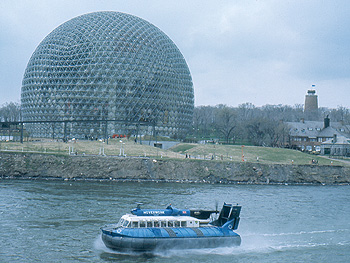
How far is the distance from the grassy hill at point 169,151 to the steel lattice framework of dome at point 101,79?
16.1 metres

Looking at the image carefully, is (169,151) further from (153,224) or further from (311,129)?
(311,129)

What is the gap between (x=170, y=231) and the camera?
1150 inches

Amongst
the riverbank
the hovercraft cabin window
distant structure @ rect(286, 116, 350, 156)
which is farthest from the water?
distant structure @ rect(286, 116, 350, 156)

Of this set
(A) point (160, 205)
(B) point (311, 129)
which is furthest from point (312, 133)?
(A) point (160, 205)

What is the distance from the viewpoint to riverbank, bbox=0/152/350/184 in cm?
5878

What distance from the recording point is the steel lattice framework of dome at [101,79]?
97.0 m

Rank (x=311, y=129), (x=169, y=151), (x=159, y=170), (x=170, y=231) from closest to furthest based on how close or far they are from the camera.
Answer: (x=170, y=231), (x=159, y=170), (x=169, y=151), (x=311, y=129)

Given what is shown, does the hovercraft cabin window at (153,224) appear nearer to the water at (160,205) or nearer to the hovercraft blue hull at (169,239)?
the hovercraft blue hull at (169,239)

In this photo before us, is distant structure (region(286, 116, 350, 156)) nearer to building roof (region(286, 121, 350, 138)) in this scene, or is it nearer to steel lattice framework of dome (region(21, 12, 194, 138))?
building roof (region(286, 121, 350, 138))

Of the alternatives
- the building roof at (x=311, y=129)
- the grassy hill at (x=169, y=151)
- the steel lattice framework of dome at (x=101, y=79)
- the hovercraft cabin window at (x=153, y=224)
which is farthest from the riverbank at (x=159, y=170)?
the building roof at (x=311, y=129)

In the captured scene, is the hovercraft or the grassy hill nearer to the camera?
the hovercraft

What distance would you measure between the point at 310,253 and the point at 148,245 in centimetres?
1080

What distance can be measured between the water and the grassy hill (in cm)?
1224

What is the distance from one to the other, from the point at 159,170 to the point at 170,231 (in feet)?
107
